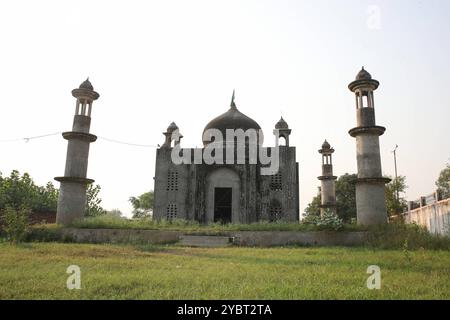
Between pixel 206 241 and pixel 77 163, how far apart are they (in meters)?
8.72

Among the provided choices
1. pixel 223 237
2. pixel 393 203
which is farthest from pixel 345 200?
pixel 223 237

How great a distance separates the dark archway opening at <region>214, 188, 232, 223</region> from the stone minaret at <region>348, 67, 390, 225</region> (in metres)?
9.97

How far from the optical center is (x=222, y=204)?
26812 millimetres

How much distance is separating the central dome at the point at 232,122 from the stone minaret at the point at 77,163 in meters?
9.64

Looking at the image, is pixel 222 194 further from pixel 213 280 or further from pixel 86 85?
pixel 213 280

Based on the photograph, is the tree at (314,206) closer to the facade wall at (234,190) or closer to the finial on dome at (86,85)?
the facade wall at (234,190)

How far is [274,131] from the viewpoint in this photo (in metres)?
28.5

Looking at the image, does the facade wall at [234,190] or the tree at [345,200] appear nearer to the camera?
the facade wall at [234,190]

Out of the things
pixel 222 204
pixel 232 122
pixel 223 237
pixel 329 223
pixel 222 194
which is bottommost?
pixel 223 237

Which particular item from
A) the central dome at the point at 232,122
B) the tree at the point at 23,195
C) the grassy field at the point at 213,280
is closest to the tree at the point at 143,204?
the tree at the point at 23,195

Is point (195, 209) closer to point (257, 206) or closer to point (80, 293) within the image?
point (257, 206)

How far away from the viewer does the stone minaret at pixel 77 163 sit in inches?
801

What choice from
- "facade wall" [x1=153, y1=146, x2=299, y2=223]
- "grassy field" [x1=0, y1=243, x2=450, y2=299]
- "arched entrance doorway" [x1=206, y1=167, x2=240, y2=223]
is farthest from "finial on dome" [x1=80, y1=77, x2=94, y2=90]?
"grassy field" [x1=0, y1=243, x2=450, y2=299]
